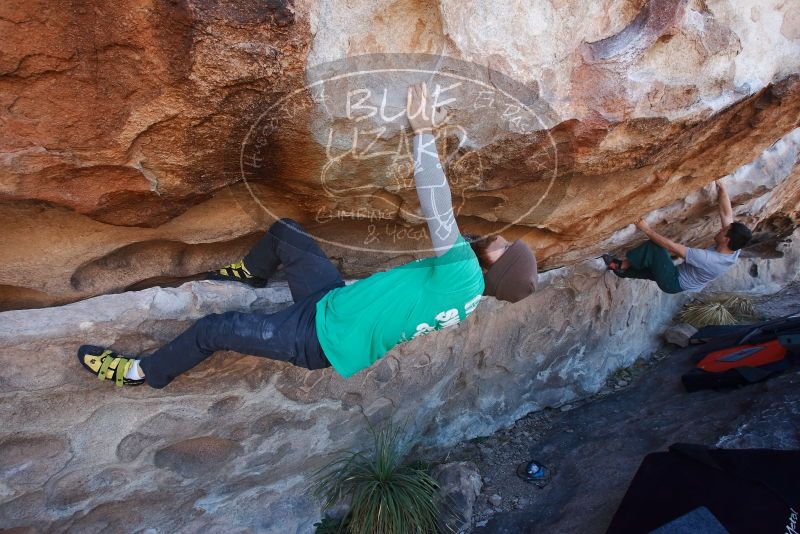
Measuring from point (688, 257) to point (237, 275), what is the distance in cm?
279

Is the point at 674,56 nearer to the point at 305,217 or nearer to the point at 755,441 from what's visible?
the point at 305,217

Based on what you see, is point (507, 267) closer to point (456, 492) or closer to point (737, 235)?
point (456, 492)

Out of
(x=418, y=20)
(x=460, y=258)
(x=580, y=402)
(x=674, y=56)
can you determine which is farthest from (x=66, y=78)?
(x=580, y=402)

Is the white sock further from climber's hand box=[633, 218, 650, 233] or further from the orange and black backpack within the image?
the orange and black backpack

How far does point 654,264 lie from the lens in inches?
145

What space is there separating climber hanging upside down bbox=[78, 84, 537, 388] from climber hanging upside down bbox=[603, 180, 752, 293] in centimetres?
191

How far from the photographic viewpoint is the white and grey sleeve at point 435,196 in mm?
1653

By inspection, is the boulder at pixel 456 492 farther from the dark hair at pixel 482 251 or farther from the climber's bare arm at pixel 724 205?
the climber's bare arm at pixel 724 205

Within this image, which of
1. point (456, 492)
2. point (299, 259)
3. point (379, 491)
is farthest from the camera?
point (456, 492)

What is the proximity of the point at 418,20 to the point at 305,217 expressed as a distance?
1014mm

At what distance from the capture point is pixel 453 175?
2.23 m

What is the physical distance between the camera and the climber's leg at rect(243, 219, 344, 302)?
7.22 ft

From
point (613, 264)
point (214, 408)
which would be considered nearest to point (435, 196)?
point (214, 408)

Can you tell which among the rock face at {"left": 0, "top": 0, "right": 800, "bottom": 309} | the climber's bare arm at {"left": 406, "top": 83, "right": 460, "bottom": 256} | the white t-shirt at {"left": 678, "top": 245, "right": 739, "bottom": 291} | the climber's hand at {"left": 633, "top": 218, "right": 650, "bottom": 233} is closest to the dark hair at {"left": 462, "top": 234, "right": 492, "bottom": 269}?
the climber's bare arm at {"left": 406, "top": 83, "right": 460, "bottom": 256}
